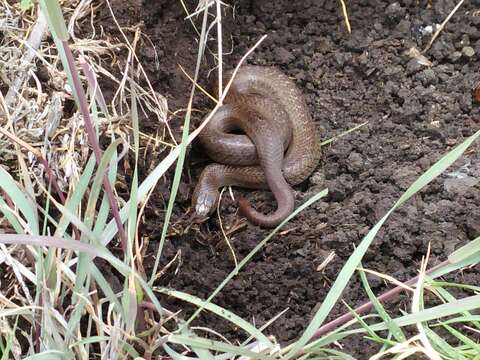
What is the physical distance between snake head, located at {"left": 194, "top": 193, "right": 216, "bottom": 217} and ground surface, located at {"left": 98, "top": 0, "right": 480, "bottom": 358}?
0.22 feet

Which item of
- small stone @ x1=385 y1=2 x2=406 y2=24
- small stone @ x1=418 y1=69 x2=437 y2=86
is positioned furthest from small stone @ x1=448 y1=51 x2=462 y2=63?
small stone @ x1=385 y1=2 x2=406 y2=24

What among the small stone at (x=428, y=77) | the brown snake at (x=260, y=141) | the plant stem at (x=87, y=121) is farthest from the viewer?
the small stone at (x=428, y=77)

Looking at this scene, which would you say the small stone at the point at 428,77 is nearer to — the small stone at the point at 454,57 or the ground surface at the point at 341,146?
the ground surface at the point at 341,146

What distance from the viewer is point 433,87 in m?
3.55

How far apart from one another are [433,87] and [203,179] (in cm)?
122

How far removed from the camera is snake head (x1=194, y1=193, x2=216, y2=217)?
10.7 feet

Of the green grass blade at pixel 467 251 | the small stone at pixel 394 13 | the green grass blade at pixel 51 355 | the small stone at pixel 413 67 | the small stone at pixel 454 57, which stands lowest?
the green grass blade at pixel 51 355

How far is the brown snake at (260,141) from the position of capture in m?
3.45

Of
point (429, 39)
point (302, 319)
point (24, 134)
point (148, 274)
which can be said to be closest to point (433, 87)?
point (429, 39)

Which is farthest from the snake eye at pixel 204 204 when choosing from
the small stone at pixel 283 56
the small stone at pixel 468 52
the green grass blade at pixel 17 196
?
the small stone at pixel 468 52

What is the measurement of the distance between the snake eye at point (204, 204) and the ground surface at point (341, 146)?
0.23 ft

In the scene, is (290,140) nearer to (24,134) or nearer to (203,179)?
(203,179)

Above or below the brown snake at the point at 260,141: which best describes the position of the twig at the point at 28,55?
above

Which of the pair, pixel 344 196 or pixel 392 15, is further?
pixel 392 15
